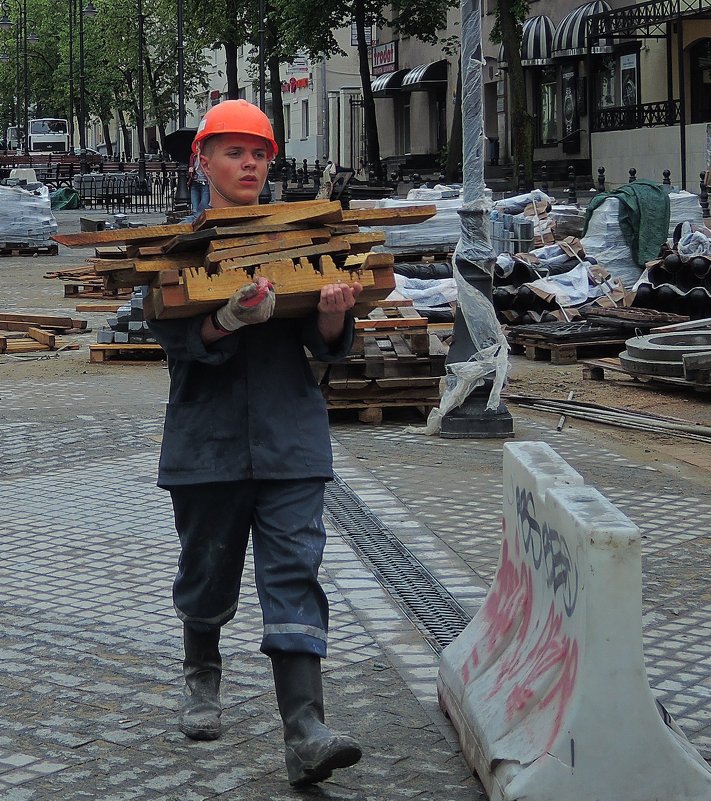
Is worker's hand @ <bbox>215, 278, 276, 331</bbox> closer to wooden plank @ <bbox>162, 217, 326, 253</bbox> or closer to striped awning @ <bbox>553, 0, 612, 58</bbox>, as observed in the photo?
wooden plank @ <bbox>162, 217, 326, 253</bbox>

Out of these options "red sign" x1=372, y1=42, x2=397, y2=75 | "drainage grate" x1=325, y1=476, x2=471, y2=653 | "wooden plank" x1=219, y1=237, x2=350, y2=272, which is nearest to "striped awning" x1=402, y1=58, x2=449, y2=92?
Result: "red sign" x1=372, y1=42, x2=397, y2=75

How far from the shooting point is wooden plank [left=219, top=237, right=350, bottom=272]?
4.08 metres

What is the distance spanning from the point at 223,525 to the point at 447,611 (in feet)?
6.29

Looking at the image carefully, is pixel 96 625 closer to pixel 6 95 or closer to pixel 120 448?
pixel 120 448

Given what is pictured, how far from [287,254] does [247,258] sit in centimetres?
12

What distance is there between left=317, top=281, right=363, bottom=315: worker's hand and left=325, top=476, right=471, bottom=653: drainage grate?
1.76 m

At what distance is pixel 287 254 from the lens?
4.12 m

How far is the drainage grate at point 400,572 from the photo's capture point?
5.71 metres

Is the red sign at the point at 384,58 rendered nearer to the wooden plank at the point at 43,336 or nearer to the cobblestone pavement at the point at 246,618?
the wooden plank at the point at 43,336

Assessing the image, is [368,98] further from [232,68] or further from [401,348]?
[401,348]

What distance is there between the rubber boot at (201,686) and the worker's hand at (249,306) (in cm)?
104

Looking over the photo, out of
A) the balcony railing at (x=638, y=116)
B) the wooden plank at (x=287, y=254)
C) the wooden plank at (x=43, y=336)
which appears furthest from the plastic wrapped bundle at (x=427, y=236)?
the balcony railing at (x=638, y=116)

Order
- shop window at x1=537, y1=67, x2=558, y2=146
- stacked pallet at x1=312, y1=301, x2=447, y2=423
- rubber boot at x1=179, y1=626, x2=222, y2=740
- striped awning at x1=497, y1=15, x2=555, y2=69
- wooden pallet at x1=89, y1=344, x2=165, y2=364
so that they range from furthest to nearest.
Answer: shop window at x1=537, y1=67, x2=558, y2=146 → striped awning at x1=497, y1=15, x2=555, y2=69 → wooden pallet at x1=89, y1=344, x2=165, y2=364 → stacked pallet at x1=312, y1=301, x2=447, y2=423 → rubber boot at x1=179, y1=626, x2=222, y2=740

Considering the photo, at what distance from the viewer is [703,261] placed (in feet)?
54.9
